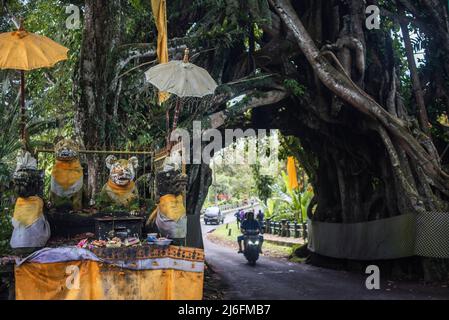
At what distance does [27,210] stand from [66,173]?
97 centimetres

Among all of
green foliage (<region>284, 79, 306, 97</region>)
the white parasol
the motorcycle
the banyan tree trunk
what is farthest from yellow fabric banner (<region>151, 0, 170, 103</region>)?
the motorcycle

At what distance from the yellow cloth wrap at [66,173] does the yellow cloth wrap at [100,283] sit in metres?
1.88

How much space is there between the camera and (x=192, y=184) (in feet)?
32.4

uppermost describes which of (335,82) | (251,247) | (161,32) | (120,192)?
(161,32)

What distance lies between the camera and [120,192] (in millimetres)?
6453

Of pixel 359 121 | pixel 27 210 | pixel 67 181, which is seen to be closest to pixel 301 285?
pixel 359 121

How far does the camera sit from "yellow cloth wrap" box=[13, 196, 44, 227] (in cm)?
536

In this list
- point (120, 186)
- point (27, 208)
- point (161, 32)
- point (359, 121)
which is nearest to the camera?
point (27, 208)

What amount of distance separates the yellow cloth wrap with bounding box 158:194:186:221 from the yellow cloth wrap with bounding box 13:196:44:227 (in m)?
1.40

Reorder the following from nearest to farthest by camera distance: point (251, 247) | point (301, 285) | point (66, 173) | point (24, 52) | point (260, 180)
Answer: point (24, 52) < point (66, 173) < point (301, 285) < point (251, 247) < point (260, 180)

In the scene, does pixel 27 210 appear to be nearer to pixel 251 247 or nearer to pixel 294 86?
pixel 294 86

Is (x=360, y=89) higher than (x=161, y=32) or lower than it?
lower

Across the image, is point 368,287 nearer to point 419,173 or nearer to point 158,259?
point 419,173

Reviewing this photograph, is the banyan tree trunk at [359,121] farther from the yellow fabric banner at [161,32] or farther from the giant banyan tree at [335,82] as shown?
the yellow fabric banner at [161,32]
